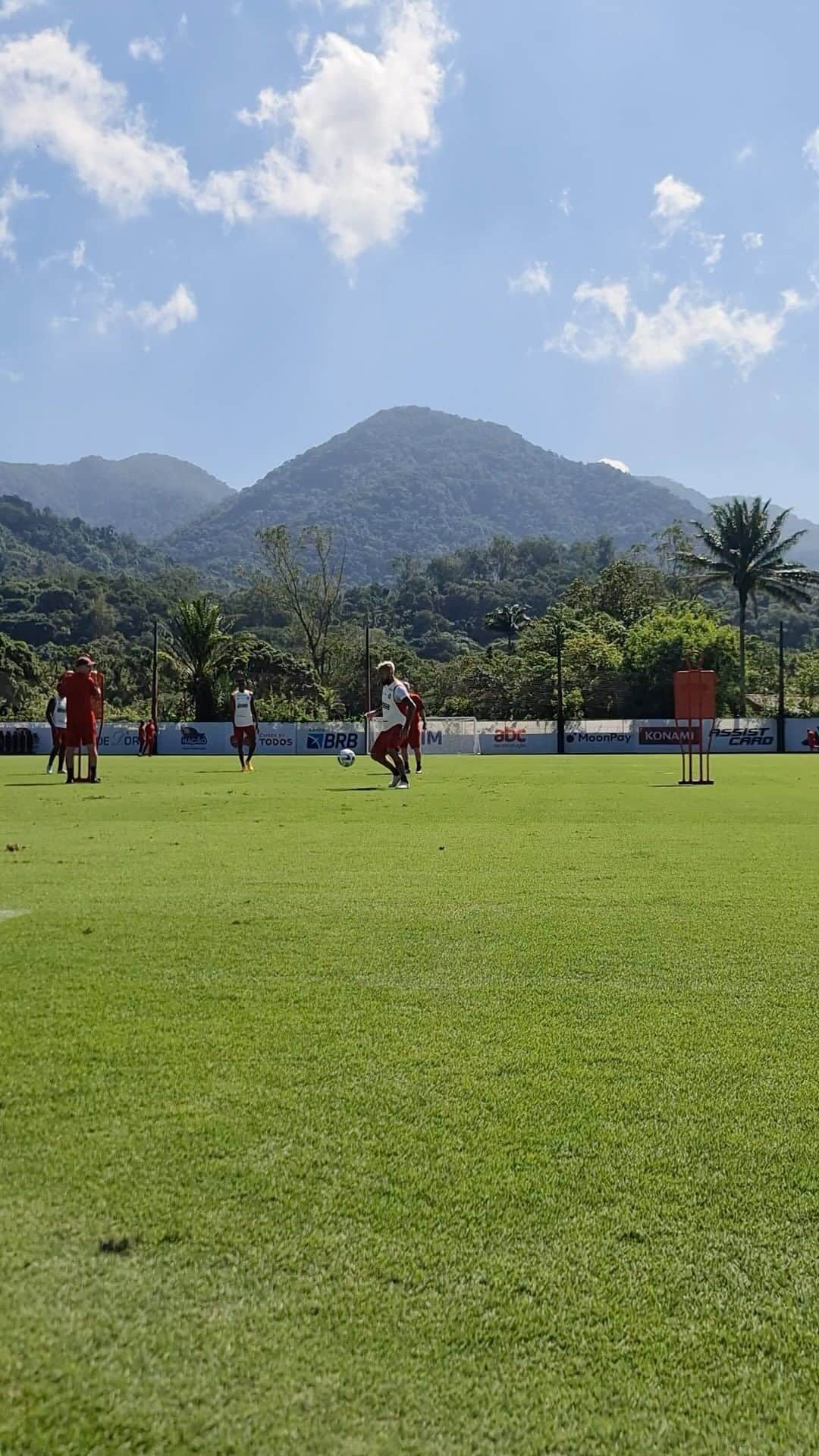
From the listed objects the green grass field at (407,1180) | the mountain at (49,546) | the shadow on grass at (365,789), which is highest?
the mountain at (49,546)

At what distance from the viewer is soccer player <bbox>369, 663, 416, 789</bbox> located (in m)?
16.8

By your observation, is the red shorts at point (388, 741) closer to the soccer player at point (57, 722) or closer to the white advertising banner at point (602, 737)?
the soccer player at point (57, 722)

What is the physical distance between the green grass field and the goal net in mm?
35146

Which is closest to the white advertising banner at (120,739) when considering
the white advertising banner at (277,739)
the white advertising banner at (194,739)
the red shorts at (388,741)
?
the white advertising banner at (194,739)

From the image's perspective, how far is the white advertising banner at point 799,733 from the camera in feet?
138

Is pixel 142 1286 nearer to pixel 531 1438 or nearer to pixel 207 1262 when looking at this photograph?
pixel 207 1262

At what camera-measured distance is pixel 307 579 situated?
79.0 m

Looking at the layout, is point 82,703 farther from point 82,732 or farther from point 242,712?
point 242,712

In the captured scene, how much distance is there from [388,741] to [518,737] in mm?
26710

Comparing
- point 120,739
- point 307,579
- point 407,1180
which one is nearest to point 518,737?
point 120,739

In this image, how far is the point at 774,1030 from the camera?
3543mm

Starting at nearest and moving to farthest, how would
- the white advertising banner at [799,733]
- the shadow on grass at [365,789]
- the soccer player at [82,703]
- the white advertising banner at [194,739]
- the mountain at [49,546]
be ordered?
the shadow on grass at [365,789], the soccer player at [82,703], the white advertising banner at [194,739], the white advertising banner at [799,733], the mountain at [49,546]

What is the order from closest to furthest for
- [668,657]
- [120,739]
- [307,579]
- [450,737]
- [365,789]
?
[365,789] < [120,739] < [450,737] < [668,657] < [307,579]

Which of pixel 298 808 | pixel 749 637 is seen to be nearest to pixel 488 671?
pixel 749 637
